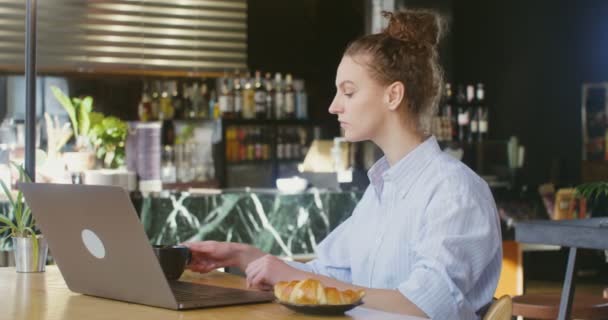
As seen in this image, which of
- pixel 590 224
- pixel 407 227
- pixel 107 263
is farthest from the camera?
pixel 590 224

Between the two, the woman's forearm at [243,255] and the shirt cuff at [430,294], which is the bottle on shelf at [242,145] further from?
the shirt cuff at [430,294]

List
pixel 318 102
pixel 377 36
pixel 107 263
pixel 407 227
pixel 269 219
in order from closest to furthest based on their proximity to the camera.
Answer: pixel 107 263 < pixel 407 227 < pixel 377 36 < pixel 269 219 < pixel 318 102

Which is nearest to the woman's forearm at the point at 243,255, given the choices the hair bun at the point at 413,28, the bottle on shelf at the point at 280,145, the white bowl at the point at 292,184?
the hair bun at the point at 413,28

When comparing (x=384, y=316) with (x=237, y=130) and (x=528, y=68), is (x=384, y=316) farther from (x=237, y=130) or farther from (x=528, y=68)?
(x=528, y=68)

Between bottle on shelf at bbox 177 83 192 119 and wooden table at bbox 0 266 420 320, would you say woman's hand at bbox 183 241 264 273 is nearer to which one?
wooden table at bbox 0 266 420 320

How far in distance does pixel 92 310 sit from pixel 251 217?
10.5 feet

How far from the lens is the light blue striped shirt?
1.91 m

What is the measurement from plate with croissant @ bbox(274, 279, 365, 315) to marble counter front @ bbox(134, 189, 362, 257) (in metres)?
3.12

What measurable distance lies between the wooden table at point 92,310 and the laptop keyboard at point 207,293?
5 cm

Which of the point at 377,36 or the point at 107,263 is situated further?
the point at 377,36

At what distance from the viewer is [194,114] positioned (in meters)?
7.88

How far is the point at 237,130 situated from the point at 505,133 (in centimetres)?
265

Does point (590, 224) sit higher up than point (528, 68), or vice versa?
point (528, 68)

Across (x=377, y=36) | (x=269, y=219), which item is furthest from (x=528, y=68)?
(x=377, y=36)
